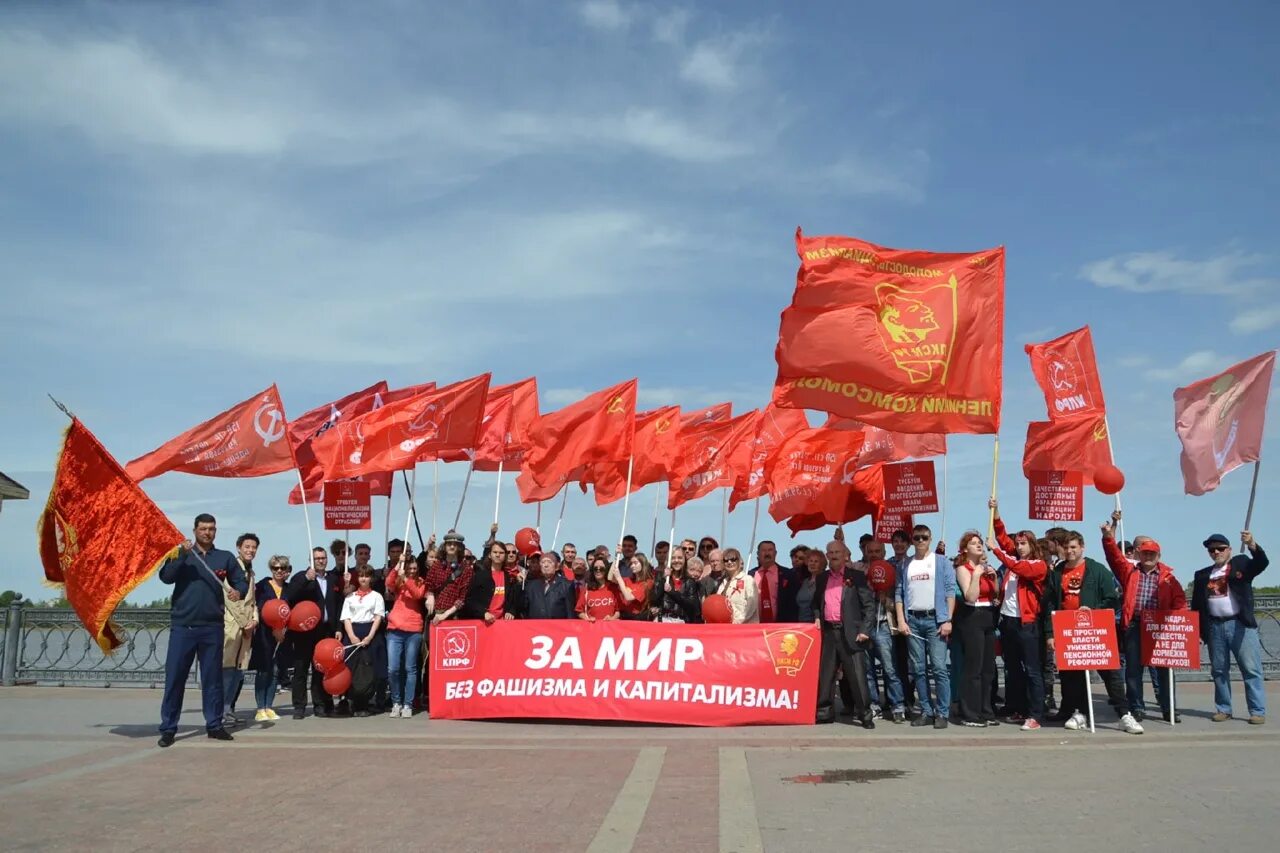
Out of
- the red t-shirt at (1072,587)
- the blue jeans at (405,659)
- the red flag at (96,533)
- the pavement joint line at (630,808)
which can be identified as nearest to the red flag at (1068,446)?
the red t-shirt at (1072,587)

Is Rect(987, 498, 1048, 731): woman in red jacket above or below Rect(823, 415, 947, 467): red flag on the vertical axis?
below

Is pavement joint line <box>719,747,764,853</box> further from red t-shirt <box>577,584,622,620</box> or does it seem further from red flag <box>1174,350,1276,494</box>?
red flag <box>1174,350,1276,494</box>

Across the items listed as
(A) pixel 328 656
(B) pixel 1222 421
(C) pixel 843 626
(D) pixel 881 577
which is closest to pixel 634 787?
(C) pixel 843 626

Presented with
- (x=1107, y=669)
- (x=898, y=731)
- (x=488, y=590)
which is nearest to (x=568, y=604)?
(x=488, y=590)

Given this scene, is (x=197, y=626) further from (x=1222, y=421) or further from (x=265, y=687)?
(x=1222, y=421)

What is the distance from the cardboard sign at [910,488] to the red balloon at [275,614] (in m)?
8.34

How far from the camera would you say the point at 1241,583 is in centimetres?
1195

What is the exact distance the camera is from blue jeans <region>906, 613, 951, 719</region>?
11852 millimetres

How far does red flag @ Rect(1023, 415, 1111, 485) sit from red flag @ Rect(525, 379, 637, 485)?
5797 mm

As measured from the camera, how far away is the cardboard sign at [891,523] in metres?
15.3

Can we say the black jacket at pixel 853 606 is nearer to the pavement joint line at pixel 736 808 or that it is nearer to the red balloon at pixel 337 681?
the pavement joint line at pixel 736 808

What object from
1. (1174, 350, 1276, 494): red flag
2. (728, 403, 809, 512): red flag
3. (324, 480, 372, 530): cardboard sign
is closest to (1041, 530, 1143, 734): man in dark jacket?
(1174, 350, 1276, 494): red flag

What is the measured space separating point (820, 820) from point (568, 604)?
22.4 feet

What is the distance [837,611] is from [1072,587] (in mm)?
2583
